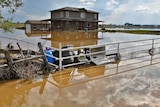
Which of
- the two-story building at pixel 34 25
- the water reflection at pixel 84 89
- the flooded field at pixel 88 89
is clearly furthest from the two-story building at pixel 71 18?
the water reflection at pixel 84 89

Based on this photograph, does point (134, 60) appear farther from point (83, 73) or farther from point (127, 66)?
point (83, 73)

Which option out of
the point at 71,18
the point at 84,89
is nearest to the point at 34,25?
the point at 71,18

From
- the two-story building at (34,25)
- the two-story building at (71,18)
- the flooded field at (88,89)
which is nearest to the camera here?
the flooded field at (88,89)

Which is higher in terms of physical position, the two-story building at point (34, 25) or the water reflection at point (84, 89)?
the two-story building at point (34, 25)

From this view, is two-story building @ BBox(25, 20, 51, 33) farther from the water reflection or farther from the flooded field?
the water reflection

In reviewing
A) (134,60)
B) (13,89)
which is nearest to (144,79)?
(134,60)

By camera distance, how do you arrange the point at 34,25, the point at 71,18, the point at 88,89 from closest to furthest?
the point at 88,89, the point at 71,18, the point at 34,25

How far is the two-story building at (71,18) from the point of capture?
137ft

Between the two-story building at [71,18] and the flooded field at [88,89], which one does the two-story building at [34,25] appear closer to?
the two-story building at [71,18]

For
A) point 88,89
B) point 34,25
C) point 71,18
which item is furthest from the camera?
point 34,25

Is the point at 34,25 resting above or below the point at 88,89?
above

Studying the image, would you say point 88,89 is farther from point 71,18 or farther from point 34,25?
point 34,25

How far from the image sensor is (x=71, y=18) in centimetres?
4234

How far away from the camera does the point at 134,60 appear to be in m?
10.1
